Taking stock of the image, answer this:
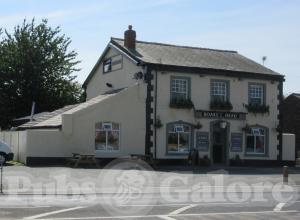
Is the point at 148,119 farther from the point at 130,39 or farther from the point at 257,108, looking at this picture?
the point at 257,108

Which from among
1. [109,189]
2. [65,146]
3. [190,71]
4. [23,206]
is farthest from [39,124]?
[23,206]

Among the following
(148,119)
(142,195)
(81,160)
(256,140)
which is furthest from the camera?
(256,140)

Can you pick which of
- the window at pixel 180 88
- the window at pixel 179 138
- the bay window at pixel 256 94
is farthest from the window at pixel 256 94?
the window at pixel 179 138

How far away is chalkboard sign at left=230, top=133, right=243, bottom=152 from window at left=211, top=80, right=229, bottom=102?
233 cm

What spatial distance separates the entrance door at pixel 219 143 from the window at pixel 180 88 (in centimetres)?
271

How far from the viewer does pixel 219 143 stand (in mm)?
36688

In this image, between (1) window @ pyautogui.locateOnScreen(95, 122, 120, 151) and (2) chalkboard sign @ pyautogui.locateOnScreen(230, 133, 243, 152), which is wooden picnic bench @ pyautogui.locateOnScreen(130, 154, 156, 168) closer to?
(1) window @ pyautogui.locateOnScreen(95, 122, 120, 151)

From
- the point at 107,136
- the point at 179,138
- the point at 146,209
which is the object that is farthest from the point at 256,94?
the point at 146,209

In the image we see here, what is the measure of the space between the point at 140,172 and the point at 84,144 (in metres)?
6.11

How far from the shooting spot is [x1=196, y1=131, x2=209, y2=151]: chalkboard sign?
1403 inches

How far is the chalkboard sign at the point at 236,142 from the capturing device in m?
36.7

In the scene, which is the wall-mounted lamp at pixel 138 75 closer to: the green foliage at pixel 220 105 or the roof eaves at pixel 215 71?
the roof eaves at pixel 215 71

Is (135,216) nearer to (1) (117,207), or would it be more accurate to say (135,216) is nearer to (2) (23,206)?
(1) (117,207)

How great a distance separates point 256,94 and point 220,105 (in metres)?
3.25
